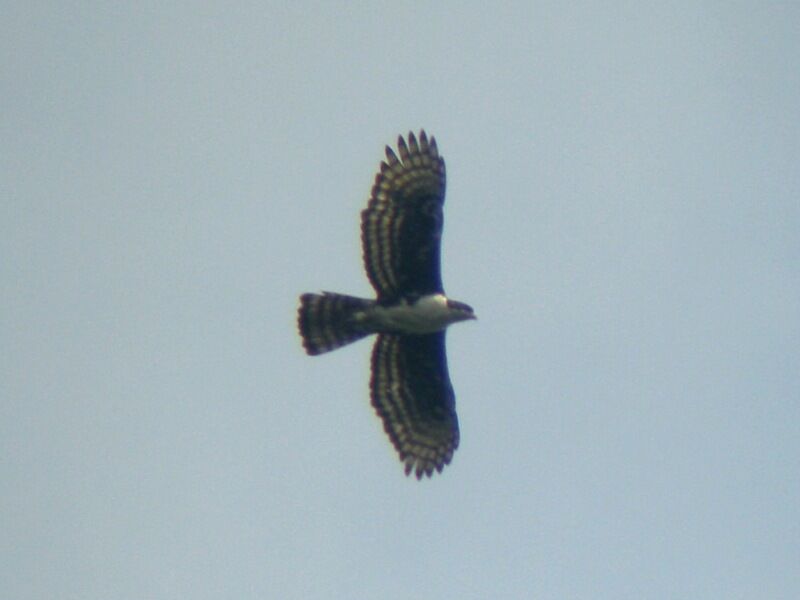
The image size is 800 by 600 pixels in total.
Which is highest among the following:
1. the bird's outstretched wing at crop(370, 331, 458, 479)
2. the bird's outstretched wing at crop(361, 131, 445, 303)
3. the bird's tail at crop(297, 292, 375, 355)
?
the bird's outstretched wing at crop(361, 131, 445, 303)

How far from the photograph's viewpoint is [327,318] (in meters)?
19.6

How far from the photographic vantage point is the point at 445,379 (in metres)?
20.5

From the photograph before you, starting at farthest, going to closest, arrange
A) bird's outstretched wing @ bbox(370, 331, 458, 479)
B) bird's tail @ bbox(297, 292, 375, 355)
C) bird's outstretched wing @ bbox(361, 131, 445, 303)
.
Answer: bird's outstretched wing @ bbox(370, 331, 458, 479), bird's tail @ bbox(297, 292, 375, 355), bird's outstretched wing @ bbox(361, 131, 445, 303)

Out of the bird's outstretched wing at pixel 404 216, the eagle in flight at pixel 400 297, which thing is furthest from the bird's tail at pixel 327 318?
the bird's outstretched wing at pixel 404 216

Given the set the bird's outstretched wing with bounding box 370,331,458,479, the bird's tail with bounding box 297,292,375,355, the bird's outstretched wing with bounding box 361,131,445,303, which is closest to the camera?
the bird's outstretched wing with bounding box 361,131,445,303

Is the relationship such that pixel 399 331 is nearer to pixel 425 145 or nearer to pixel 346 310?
pixel 346 310

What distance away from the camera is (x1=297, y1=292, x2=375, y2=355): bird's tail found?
19578 millimetres

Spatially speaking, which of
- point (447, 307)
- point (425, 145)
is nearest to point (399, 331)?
point (447, 307)

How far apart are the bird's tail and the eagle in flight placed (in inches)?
0.4

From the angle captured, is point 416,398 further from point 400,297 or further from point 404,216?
point 404,216

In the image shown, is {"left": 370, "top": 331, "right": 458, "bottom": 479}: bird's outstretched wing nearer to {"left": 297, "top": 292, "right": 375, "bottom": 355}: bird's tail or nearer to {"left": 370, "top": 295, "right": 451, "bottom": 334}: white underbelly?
{"left": 370, "top": 295, "right": 451, "bottom": 334}: white underbelly

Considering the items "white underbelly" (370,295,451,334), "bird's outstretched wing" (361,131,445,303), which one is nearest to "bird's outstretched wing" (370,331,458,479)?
"white underbelly" (370,295,451,334)

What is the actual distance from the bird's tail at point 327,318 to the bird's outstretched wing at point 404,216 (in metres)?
0.38

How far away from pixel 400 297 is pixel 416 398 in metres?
1.53
